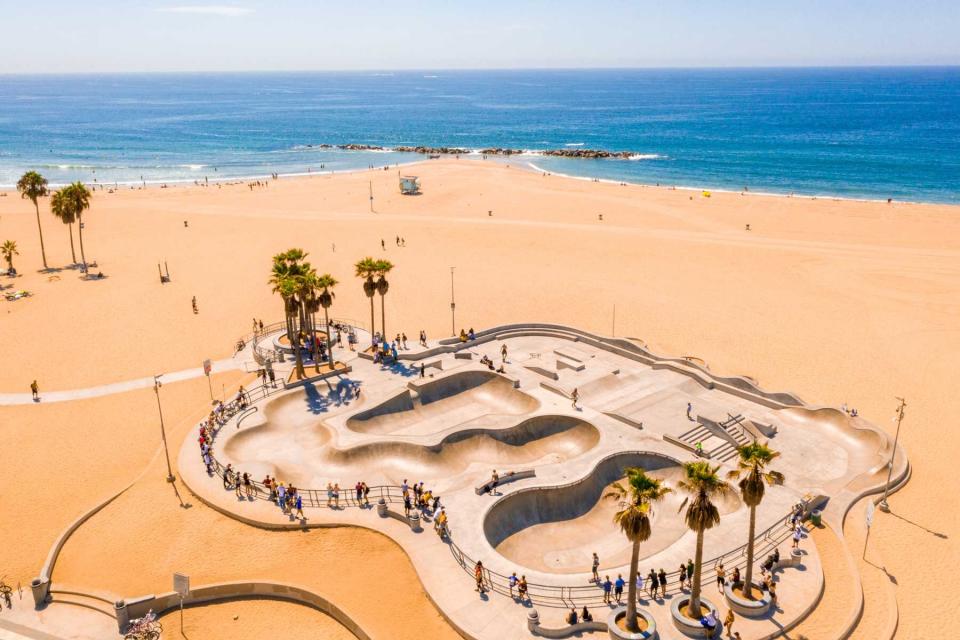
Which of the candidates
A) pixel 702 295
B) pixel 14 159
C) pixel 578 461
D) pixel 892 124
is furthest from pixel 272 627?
pixel 892 124

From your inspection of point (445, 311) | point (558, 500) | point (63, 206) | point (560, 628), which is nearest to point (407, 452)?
point (558, 500)

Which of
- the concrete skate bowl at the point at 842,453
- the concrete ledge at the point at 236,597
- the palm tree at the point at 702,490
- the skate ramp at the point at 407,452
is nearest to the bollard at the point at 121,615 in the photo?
the concrete ledge at the point at 236,597

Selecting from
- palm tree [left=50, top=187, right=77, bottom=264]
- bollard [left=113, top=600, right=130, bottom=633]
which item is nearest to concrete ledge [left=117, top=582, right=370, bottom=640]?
bollard [left=113, top=600, right=130, bottom=633]

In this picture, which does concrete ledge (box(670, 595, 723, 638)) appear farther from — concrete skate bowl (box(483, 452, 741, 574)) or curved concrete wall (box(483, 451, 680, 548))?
curved concrete wall (box(483, 451, 680, 548))

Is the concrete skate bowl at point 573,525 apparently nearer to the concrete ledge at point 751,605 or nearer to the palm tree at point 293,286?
the concrete ledge at point 751,605

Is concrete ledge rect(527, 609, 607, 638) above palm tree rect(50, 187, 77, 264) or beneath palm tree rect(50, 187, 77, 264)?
beneath

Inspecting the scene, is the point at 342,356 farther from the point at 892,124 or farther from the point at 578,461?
the point at 892,124
